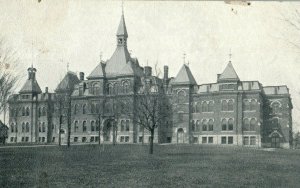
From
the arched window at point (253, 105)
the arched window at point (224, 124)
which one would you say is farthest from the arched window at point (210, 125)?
the arched window at point (253, 105)

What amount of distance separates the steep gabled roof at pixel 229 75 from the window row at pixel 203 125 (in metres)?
5.28

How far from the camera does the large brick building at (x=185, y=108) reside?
152 feet

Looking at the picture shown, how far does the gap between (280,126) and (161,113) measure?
24.4 meters

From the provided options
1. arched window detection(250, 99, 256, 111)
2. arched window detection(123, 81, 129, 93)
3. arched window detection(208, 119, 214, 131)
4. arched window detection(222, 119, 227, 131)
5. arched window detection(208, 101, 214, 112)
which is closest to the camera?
arched window detection(250, 99, 256, 111)

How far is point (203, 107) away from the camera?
49.1m

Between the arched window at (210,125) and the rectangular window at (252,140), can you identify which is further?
the arched window at (210,125)

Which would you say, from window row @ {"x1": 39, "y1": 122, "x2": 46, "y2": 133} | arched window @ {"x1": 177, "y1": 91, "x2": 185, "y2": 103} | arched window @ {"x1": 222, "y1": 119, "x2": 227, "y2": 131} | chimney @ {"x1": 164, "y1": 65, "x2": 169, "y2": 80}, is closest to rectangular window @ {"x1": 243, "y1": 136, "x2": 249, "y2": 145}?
arched window @ {"x1": 222, "y1": 119, "x2": 227, "y2": 131}

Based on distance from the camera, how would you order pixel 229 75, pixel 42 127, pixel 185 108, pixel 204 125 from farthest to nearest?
1. pixel 42 127
2. pixel 185 108
3. pixel 204 125
4. pixel 229 75

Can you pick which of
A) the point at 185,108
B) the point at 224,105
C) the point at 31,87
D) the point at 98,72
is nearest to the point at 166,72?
the point at 185,108

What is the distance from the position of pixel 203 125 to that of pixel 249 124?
5553 mm

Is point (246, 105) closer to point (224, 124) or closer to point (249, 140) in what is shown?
point (224, 124)

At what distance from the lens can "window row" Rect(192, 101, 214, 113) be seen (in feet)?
159

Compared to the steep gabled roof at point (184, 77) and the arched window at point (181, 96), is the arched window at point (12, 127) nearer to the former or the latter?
the steep gabled roof at point (184, 77)

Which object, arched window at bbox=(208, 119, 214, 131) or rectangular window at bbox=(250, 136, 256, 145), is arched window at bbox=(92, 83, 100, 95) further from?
rectangular window at bbox=(250, 136, 256, 145)
